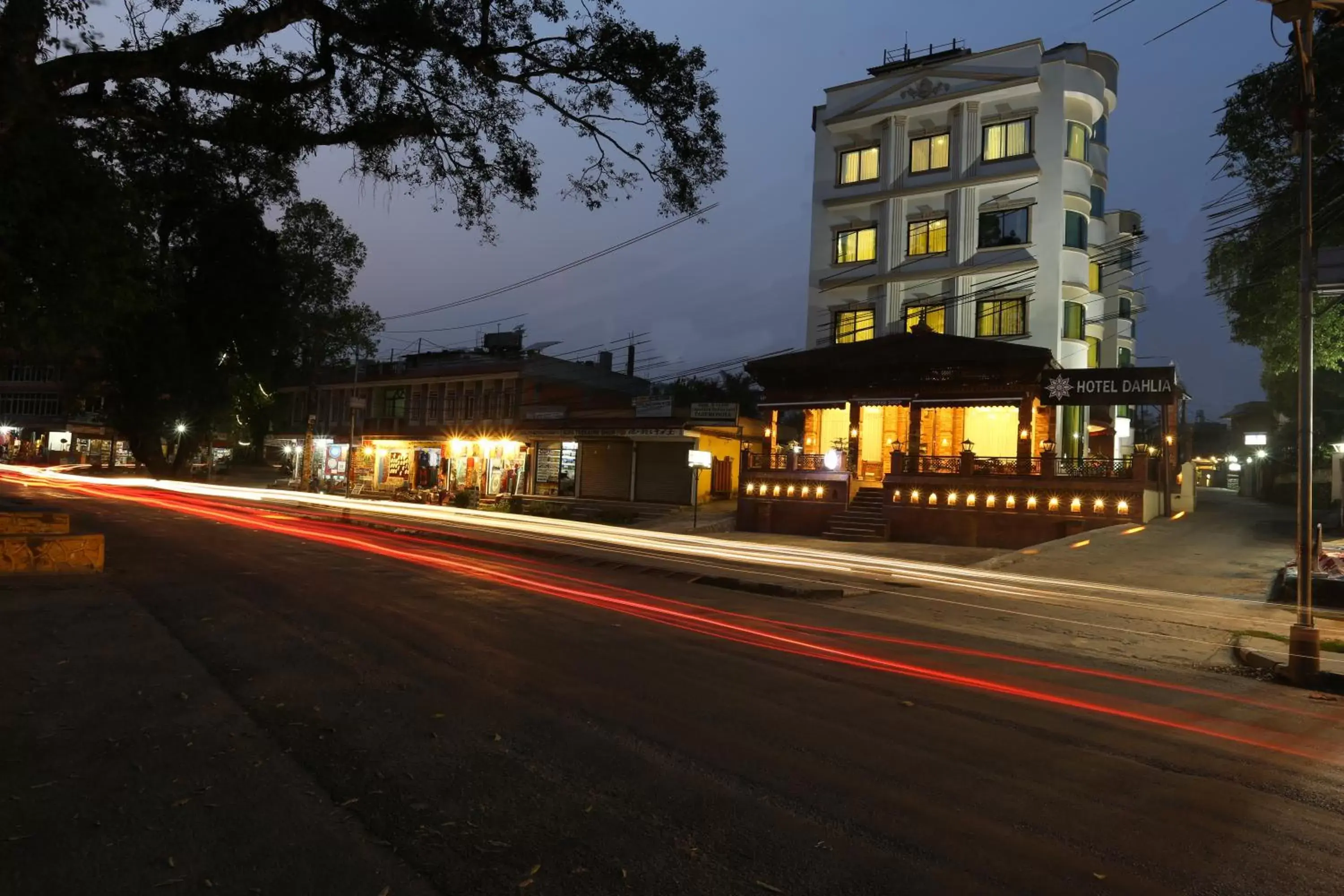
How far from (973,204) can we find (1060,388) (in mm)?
9624

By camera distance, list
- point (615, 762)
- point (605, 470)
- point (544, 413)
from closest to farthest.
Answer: point (615, 762), point (605, 470), point (544, 413)

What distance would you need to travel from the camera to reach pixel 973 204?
109 ft

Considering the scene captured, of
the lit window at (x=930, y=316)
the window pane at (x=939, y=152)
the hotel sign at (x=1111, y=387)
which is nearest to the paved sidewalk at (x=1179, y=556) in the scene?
the hotel sign at (x=1111, y=387)

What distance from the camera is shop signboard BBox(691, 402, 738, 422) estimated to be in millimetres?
35125

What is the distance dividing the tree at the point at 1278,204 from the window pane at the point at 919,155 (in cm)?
1260

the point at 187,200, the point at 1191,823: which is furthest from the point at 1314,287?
the point at 187,200

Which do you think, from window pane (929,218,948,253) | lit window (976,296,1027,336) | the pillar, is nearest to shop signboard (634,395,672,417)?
the pillar

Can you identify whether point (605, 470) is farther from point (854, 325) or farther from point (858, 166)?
point (858, 166)

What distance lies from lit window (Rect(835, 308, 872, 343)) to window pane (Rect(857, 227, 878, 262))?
7.33 feet

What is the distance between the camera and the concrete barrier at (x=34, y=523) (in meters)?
14.8

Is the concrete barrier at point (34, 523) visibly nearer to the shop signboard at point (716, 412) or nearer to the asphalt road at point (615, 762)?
the asphalt road at point (615, 762)

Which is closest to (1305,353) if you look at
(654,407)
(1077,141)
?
(1077,141)

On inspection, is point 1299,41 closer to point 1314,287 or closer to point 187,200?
point 1314,287

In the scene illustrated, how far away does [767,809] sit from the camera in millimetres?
4594
